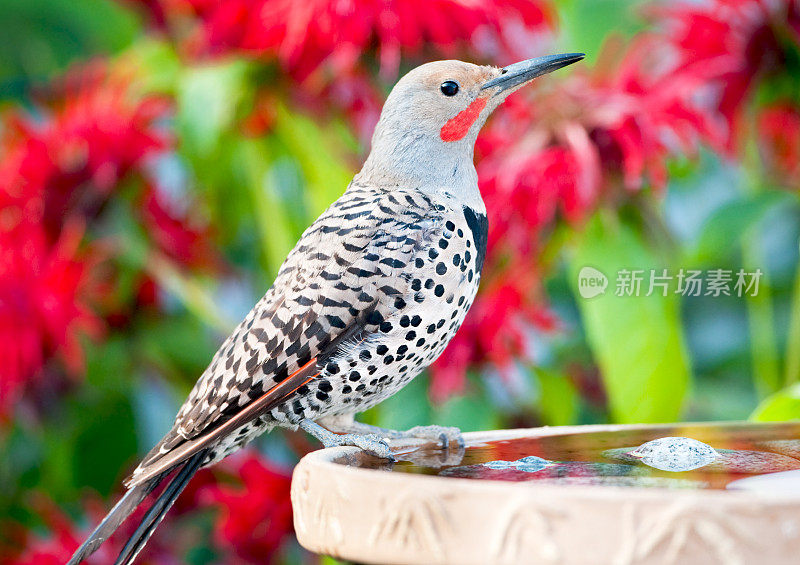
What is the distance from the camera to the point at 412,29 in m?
1.25

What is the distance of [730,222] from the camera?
1.24 metres

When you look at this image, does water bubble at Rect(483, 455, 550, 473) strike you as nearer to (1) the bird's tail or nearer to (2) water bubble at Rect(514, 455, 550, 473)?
(2) water bubble at Rect(514, 455, 550, 473)

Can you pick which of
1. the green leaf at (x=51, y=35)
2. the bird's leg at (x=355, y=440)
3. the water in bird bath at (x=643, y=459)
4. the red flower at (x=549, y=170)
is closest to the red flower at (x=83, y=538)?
the bird's leg at (x=355, y=440)

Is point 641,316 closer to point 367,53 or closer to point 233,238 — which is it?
point 367,53

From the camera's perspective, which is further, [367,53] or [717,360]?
[717,360]

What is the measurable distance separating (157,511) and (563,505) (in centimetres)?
53

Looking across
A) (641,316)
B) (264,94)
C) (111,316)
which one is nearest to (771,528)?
(641,316)

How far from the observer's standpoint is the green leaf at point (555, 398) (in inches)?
54.1

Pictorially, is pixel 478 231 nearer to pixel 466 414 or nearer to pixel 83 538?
pixel 466 414

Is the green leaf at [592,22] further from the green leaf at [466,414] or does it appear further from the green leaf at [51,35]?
the green leaf at [51,35]

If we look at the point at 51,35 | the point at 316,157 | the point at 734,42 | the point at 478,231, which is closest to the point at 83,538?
the point at 316,157

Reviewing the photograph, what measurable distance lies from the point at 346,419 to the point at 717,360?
4.47 ft

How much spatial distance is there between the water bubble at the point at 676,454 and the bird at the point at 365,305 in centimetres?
22

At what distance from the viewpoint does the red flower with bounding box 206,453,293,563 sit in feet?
4.29
